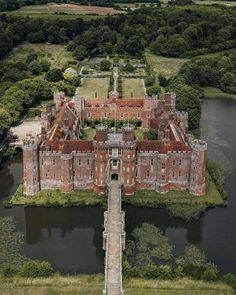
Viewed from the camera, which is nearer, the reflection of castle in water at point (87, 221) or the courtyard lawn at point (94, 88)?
the reflection of castle in water at point (87, 221)

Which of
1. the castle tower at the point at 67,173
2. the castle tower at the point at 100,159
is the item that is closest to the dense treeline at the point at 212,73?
the castle tower at the point at 100,159

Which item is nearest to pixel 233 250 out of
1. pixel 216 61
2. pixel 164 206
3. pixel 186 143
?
pixel 164 206

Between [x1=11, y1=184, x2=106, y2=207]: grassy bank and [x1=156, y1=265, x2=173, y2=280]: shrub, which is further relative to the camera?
[x1=11, y1=184, x2=106, y2=207]: grassy bank

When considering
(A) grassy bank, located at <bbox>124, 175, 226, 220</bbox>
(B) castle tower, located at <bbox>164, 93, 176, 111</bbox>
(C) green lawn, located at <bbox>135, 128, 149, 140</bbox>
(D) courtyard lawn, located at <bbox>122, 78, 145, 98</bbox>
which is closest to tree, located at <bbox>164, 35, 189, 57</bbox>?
(D) courtyard lawn, located at <bbox>122, 78, 145, 98</bbox>

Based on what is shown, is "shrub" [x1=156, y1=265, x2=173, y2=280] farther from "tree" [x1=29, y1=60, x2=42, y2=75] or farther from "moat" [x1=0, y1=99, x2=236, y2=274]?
"tree" [x1=29, y1=60, x2=42, y2=75]

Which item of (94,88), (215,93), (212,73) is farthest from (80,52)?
(215,93)

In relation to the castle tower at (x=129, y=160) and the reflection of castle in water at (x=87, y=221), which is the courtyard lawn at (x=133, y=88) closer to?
the castle tower at (x=129, y=160)
